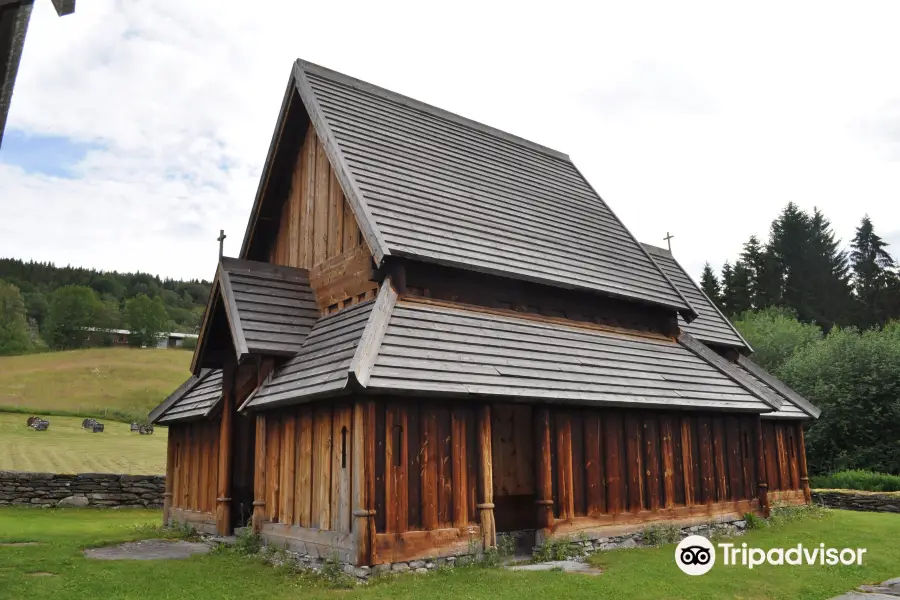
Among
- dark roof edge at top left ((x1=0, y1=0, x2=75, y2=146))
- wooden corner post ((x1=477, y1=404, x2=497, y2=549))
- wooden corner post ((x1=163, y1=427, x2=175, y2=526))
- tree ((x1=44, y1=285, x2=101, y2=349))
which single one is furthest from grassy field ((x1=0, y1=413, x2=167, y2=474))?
tree ((x1=44, y1=285, x2=101, y2=349))

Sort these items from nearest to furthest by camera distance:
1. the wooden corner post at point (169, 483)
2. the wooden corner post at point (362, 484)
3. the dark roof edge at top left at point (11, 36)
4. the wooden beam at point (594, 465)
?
the dark roof edge at top left at point (11, 36)
the wooden corner post at point (362, 484)
the wooden beam at point (594, 465)
the wooden corner post at point (169, 483)

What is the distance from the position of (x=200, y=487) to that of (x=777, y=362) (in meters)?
38.4

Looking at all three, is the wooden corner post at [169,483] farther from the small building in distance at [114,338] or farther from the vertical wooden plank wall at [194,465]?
the small building in distance at [114,338]

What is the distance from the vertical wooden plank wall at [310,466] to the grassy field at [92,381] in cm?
4425

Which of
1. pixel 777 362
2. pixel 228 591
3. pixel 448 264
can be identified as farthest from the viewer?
pixel 777 362

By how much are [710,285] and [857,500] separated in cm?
4690

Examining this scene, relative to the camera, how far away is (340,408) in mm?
10336

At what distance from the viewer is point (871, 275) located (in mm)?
57531

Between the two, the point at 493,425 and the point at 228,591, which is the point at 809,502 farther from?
the point at 228,591

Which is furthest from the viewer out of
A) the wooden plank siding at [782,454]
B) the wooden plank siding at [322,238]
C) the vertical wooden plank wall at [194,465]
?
the wooden plank siding at [782,454]

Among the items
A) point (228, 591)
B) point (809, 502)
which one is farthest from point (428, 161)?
point (809, 502)

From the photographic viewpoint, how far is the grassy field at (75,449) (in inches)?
997

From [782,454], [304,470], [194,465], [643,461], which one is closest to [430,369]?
[304,470]

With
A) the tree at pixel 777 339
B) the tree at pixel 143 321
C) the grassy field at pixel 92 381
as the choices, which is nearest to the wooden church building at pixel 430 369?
the tree at pixel 777 339
